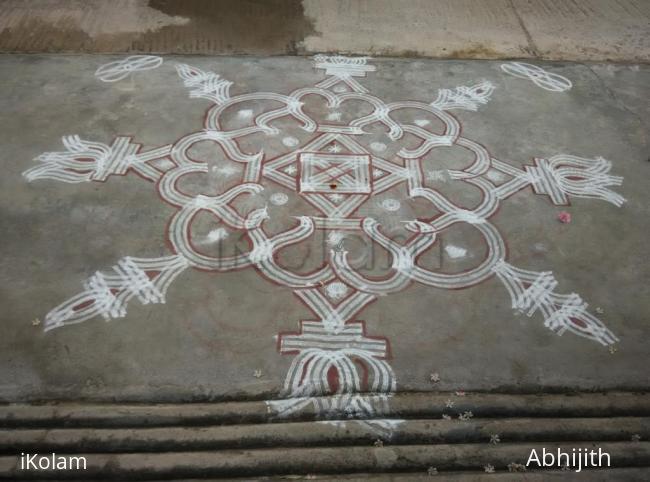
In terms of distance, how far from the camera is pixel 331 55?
5.11m

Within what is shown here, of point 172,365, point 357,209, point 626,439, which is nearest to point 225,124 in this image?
point 357,209

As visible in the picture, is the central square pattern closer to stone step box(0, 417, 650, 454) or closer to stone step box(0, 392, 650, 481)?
stone step box(0, 392, 650, 481)

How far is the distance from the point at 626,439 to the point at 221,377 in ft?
6.78

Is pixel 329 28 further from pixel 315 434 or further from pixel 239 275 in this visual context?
pixel 315 434

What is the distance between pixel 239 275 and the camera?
327 centimetres

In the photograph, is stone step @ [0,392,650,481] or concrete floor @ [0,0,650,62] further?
concrete floor @ [0,0,650,62]

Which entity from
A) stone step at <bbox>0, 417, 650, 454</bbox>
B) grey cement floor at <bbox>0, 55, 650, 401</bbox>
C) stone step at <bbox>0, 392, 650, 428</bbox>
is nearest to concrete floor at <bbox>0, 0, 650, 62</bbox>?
grey cement floor at <bbox>0, 55, 650, 401</bbox>

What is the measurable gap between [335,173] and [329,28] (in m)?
2.27

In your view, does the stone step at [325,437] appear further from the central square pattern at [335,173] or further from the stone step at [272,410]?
the central square pattern at [335,173]

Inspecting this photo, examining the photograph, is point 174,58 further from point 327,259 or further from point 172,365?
point 172,365

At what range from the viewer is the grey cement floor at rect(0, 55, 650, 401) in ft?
9.32

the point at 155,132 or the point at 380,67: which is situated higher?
the point at 380,67

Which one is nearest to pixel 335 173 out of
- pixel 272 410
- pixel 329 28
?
→ pixel 272 410

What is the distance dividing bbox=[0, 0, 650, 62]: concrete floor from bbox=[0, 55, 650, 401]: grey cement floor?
629mm
